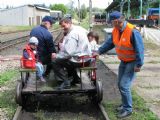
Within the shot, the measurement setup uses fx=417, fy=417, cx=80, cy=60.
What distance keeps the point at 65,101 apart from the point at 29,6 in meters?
81.6

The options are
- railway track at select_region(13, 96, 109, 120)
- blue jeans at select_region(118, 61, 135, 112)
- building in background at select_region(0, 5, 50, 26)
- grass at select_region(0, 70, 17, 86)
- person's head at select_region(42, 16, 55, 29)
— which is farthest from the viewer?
building in background at select_region(0, 5, 50, 26)

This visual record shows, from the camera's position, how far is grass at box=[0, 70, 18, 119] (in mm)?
8864

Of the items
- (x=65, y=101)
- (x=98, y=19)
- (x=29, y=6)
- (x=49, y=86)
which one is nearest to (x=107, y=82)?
(x=65, y=101)

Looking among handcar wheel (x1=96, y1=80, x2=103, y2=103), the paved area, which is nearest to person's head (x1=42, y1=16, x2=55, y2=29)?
handcar wheel (x1=96, y1=80, x2=103, y2=103)

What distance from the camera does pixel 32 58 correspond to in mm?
8961

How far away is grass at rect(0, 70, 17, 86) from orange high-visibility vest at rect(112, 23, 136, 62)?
486 centimetres

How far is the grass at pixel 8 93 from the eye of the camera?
886 cm

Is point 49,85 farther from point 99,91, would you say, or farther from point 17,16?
point 17,16

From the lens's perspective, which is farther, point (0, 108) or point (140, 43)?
point (0, 108)

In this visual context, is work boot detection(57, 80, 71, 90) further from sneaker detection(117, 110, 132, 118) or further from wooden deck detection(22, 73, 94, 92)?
sneaker detection(117, 110, 132, 118)

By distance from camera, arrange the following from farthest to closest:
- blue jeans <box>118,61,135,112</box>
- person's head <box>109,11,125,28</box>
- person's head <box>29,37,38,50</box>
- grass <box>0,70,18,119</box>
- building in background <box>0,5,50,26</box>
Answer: building in background <box>0,5,50,26</box> < person's head <box>29,37,38,50</box> < grass <box>0,70,18,119</box> < blue jeans <box>118,61,135,112</box> < person's head <box>109,11,125,28</box>

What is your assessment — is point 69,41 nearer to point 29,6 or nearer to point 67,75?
point 67,75

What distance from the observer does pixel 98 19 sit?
101125 mm

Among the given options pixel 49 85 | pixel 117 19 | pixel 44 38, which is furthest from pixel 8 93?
pixel 117 19
